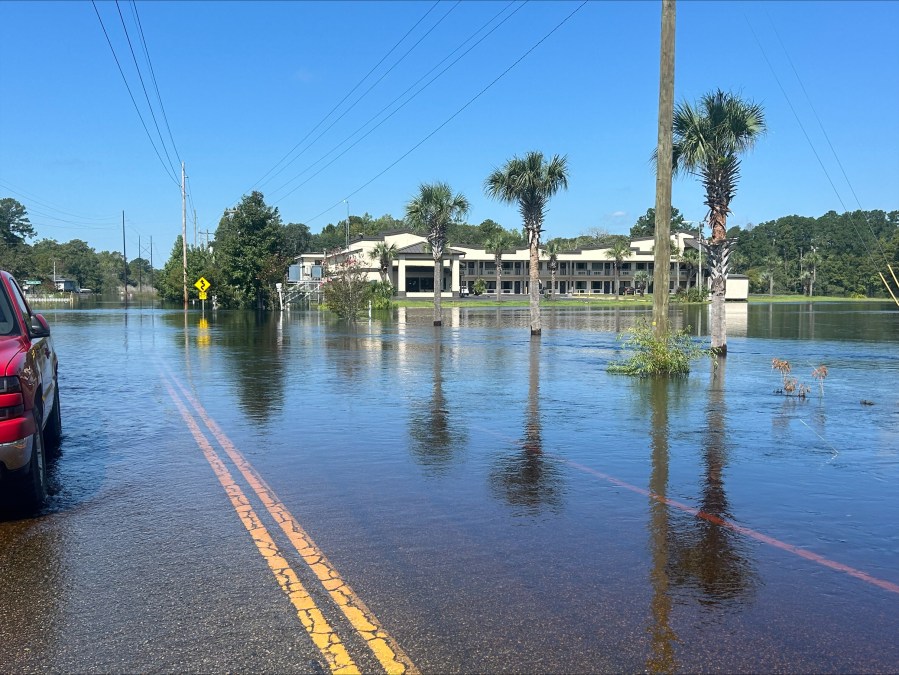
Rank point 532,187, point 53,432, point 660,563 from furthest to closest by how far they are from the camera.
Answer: point 532,187, point 53,432, point 660,563

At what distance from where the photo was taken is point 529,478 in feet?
26.3

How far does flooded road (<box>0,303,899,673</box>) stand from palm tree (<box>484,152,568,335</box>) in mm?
18958

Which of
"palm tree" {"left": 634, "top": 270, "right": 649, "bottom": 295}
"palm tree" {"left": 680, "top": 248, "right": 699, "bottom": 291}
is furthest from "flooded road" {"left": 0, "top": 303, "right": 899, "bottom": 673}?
"palm tree" {"left": 634, "top": 270, "right": 649, "bottom": 295}

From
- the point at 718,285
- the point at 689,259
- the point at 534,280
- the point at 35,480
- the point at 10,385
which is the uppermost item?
the point at 689,259

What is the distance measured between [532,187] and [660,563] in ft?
89.3

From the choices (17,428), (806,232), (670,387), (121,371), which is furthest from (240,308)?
(806,232)

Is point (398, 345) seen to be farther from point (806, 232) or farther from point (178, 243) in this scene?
point (806, 232)

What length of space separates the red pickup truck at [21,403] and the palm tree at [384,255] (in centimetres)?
8695

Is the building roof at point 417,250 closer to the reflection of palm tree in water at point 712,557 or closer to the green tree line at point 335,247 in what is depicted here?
the green tree line at point 335,247

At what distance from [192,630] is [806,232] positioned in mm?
172877

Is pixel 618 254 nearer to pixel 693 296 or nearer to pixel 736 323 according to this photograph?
pixel 693 296

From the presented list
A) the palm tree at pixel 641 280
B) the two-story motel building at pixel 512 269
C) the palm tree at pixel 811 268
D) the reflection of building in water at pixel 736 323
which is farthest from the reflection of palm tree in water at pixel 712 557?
the palm tree at pixel 811 268

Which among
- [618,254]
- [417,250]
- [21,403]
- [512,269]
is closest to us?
[21,403]

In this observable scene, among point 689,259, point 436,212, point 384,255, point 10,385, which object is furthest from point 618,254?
point 10,385
